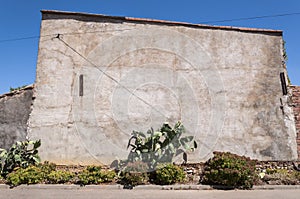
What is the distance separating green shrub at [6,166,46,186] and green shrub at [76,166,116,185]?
1.01m

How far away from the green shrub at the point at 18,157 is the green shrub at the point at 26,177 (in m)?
0.47

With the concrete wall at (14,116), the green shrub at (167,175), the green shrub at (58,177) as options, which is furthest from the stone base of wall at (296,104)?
the concrete wall at (14,116)

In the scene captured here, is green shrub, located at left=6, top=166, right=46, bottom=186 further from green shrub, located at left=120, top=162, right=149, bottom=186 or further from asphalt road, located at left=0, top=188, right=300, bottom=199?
green shrub, located at left=120, top=162, right=149, bottom=186

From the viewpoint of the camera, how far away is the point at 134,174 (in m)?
6.62

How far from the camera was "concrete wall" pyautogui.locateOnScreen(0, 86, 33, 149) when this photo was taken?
7.94m

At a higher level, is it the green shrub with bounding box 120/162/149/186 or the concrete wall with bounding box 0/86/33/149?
the concrete wall with bounding box 0/86/33/149

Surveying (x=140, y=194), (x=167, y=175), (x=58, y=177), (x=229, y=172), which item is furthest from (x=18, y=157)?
(x=229, y=172)

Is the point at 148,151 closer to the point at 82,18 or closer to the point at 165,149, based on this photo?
the point at 165,149

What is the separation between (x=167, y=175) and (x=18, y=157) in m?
4.26

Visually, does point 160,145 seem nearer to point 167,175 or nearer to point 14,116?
point 167,175

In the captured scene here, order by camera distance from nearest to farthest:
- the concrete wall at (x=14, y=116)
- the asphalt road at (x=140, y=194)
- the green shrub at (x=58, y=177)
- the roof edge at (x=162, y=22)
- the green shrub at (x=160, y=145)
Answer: the asphalt road at (x=140, y=194), the green shrub at (x=58, y=177), the green shrub at (x=160, y=145), the concrete wall at (x=14, y=116), the roof edge at (x=162, y=22)

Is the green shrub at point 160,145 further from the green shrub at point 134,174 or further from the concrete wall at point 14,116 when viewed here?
the concrete wall at point 14,116

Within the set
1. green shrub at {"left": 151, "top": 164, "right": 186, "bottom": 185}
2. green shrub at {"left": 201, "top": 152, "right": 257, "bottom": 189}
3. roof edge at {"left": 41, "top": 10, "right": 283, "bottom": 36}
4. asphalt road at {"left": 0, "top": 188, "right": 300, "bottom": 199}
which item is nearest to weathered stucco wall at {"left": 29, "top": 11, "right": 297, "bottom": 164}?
roof edge at {"left": 41, "top": 10, "right": 283, "bottom": 36}

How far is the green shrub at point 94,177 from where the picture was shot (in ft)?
21.8
